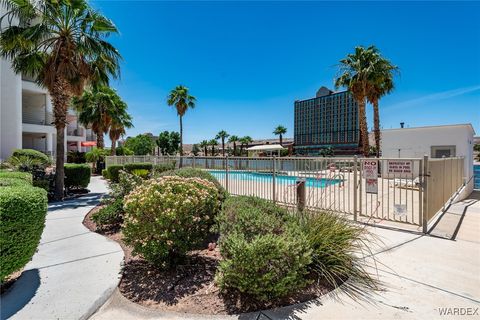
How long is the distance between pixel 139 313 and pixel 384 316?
2.66m

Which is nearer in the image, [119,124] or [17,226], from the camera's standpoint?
[17,226]

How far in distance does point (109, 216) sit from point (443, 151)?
1987 cm

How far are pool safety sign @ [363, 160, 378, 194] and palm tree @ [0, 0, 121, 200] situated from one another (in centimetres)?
1094

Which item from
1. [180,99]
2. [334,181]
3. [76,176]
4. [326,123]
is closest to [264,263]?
[334,181]

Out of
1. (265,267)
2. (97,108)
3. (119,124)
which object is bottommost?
(265,267)

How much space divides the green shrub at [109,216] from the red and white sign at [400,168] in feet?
22.1

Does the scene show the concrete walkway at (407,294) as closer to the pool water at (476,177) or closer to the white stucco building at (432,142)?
the white stucco building at (432,142)

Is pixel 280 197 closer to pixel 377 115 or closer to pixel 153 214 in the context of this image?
pixel 153 214

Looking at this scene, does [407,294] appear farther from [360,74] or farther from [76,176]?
[360,74]

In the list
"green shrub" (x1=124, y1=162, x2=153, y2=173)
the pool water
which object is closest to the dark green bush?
"green shrub" (x1=124, y1=162, x2=153, y2=173)

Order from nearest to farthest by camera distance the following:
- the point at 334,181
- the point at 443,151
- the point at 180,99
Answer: the point at 334,181
the point at 443,151
the point at 180,99

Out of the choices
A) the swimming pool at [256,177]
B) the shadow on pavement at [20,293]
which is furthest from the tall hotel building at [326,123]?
the shadow on pavement at [20,293]

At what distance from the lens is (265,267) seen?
283 centimetres

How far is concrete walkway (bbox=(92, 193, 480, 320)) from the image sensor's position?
8.75 feet
